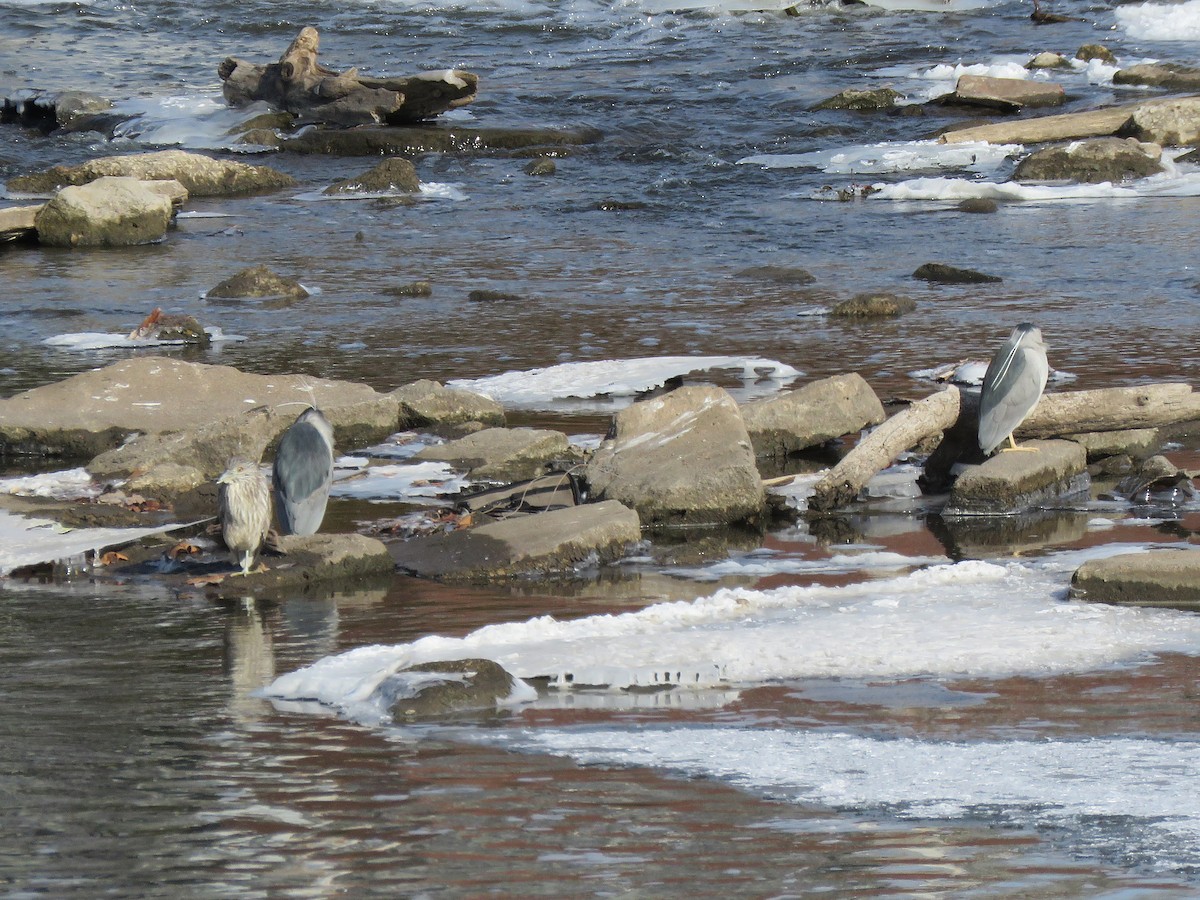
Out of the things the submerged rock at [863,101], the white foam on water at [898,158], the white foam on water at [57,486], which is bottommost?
the white foam on water at [57,486]

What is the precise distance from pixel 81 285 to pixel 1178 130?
1301 cm

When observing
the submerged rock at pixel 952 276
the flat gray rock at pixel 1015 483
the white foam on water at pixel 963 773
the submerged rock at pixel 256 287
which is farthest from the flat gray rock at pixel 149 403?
the submerged rock at pixel 952 276

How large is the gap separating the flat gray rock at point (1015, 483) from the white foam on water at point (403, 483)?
2.26m

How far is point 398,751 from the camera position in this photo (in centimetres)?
450

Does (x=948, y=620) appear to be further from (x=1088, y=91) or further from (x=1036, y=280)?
(x=1088, y=91)

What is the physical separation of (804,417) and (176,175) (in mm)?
14157

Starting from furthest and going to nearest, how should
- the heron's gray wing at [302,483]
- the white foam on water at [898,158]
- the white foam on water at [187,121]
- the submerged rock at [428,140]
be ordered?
the white foam on water at [187,121] < the submerged rock at [428,140] < the white foam on water at [898,158] < the heron's gray wing at [302,483]

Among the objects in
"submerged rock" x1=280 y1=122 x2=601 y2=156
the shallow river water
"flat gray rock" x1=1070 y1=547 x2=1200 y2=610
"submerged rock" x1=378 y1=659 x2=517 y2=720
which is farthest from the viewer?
"submerged rock" x1=280 y1=122 x2=601 y2=156

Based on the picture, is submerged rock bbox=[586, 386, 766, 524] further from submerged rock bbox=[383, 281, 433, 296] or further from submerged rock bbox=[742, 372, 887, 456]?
submerged rock bbox=[383, 281, 433, 296]

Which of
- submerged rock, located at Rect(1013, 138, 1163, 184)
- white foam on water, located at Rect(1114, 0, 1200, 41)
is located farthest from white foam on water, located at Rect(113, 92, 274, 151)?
white foam on water, located at Rect(1114, 0, 1200, 41)

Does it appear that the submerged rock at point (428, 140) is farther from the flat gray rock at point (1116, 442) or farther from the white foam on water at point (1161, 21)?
the flat gray rock at point (1116, 442)

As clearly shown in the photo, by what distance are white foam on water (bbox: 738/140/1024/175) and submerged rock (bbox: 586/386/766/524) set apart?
13.4m

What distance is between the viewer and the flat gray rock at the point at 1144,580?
5.80 metres

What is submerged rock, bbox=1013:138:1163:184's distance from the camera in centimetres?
1908
